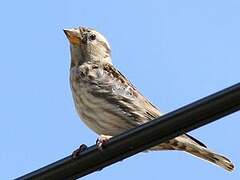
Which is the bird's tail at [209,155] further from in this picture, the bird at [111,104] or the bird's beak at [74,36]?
the bird's beak at [74,36]

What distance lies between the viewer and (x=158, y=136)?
12.7ft

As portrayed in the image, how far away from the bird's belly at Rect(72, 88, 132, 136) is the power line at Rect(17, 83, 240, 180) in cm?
294

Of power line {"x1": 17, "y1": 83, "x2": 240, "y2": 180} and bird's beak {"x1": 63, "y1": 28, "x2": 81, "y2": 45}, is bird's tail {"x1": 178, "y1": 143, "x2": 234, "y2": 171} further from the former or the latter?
power line {"x1": 17, "y1": 83, "x2": 240, "y2": 180}

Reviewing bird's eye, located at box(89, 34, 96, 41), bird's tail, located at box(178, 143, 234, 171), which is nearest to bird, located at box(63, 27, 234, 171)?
bird's tail, located at box(178, 143, 234, 171)

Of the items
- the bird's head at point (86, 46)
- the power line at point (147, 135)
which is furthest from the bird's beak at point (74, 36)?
the power line at point (147, 135)

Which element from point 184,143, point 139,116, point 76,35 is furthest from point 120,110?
point 76,35

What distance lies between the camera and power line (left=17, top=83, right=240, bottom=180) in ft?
12.2

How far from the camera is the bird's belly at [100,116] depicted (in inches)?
282

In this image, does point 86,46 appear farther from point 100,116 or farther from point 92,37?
point 100,116

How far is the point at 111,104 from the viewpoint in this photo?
7344mm

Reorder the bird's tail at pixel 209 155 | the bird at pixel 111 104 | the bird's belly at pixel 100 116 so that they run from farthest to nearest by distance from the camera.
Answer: the bird's belly at pixel 100 116 < the bird at pixel 111 104 < the bird's tail at pixel 209 155

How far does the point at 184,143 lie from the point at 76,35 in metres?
2.28

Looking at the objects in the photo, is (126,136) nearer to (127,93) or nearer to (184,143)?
(184,143)

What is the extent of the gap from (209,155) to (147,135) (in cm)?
319
